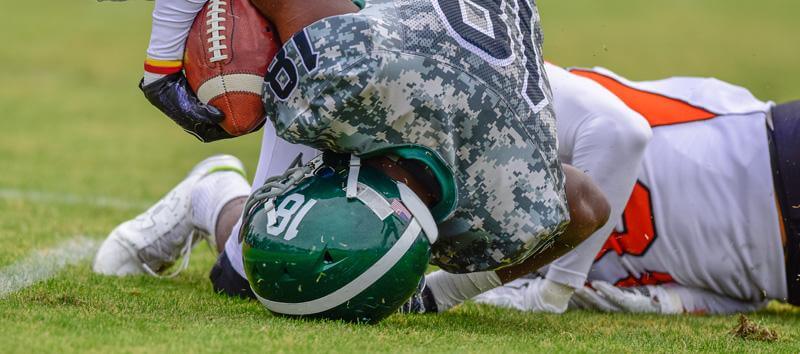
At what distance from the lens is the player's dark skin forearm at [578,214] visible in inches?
114

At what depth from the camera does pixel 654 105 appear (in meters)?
3.85

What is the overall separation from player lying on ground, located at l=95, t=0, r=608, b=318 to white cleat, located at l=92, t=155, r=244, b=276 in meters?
1.05

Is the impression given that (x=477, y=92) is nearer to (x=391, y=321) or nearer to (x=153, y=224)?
(x=391, y=321)

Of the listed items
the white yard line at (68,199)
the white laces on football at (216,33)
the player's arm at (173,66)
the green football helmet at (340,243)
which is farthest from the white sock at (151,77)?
the white yard line at (68,199)

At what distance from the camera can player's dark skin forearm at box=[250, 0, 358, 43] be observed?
2.62 metres

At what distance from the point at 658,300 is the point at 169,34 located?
72.7 inches

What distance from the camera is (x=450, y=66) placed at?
260 centimetres

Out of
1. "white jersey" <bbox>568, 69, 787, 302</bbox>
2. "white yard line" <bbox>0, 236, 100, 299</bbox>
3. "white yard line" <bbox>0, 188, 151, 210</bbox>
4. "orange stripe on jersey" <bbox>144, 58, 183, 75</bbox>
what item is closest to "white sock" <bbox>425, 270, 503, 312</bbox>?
"white jersey" <bbox>568, 69, 787, 302</bbox>

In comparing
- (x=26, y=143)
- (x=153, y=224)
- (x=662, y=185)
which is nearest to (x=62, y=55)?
(x=26, y=143)

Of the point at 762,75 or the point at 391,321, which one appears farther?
the point at 762,75

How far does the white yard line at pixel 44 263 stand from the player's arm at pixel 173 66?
645 millimetres

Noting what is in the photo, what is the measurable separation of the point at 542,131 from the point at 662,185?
111 centimetres

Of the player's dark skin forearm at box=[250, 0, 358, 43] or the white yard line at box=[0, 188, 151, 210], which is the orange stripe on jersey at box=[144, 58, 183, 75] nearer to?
the player's dark skin forearm at box=[250, 0, 358, 43]

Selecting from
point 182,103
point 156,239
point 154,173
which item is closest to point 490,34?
point 182,103
